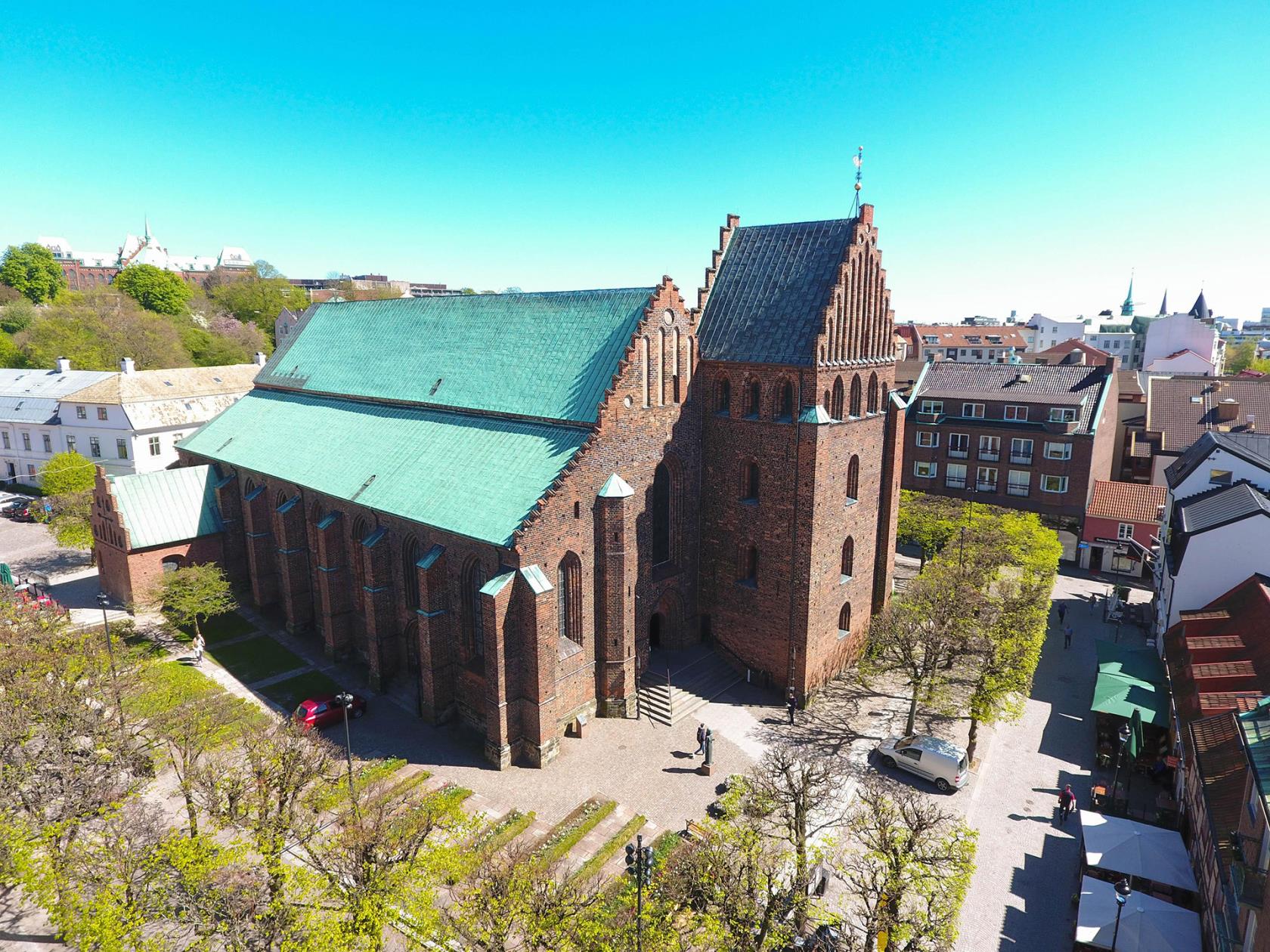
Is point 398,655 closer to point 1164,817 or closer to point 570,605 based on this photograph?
point 570,605

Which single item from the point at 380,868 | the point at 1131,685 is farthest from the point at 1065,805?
the point at 380,868

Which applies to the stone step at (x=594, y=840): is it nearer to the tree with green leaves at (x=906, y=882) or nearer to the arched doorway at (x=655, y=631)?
the tree with green leaves at (x=906, y=882)

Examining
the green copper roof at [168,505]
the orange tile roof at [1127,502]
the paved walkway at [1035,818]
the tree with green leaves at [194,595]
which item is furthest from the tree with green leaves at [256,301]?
the paved walkway at [1035,818]

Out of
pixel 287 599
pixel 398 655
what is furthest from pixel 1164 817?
pixel 287 599

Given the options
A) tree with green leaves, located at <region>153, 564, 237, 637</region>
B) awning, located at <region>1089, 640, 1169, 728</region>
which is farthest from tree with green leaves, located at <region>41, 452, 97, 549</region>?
awning, located at <region>1089, 640, 1169, 728</region>

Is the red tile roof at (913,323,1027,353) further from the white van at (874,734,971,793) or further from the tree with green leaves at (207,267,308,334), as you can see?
the tree with green leaves at (207,267,308,334)
